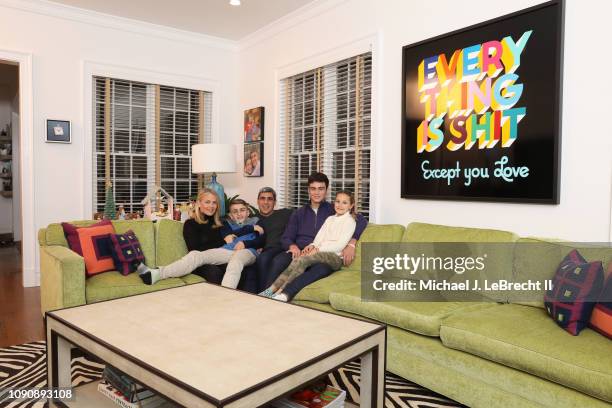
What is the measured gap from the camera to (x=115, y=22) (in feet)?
16.2

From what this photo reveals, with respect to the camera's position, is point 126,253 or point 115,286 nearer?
point 115,286

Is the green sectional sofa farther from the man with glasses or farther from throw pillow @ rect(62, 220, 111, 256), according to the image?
the man with glasses

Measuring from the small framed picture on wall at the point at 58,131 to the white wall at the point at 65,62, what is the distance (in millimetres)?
61

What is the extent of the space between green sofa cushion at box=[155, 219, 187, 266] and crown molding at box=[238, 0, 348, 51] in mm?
2514

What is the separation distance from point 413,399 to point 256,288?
1.73 metres

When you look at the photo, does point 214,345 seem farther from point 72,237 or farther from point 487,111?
point 487,111

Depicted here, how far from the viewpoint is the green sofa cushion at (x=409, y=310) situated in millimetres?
2279

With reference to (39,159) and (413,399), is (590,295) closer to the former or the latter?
(413,399)

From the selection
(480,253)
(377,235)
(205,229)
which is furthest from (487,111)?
(205,229)

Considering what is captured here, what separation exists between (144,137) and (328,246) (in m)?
3.14

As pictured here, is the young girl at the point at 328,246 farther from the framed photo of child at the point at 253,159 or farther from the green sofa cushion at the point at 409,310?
the framed photo of child at the point at 253,159

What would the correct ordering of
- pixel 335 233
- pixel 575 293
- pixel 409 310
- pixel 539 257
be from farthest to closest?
pixel 335 233 → pixel 539 257 → pixel 409 310 → pixel 575 293

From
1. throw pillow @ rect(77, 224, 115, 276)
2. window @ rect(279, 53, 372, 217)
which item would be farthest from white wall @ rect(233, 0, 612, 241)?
throw pillow @ rect(77, 224, 115, 276)

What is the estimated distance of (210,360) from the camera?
4.91 ft
